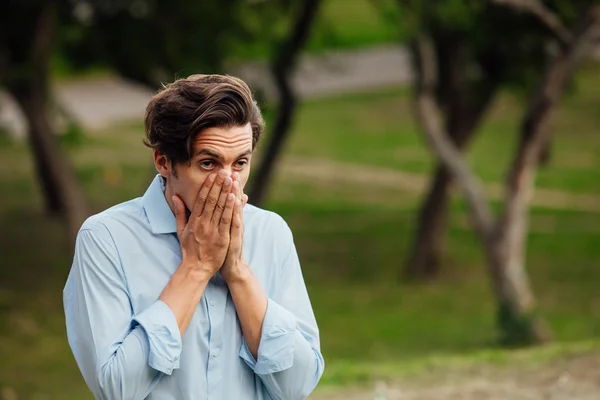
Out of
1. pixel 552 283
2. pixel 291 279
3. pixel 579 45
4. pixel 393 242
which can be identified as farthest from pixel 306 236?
pixel 291 279

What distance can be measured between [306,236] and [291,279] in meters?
14.8

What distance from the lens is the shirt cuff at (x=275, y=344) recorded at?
248 centimetres

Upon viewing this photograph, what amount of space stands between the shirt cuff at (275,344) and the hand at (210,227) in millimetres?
163

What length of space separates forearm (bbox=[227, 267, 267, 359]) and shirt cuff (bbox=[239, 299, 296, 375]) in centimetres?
1

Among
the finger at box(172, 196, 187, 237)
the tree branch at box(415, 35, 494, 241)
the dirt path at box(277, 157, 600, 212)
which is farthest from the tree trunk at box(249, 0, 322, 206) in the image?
the finger at box(172, 196, 187, 237)

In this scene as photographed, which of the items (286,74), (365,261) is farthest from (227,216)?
(365,261)

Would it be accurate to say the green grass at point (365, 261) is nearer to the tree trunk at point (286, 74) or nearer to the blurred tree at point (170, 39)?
the tree trunk at point (286, 74)

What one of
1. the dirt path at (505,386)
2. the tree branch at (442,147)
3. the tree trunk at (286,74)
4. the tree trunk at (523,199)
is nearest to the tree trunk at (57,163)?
the tree trunk at (286,74)

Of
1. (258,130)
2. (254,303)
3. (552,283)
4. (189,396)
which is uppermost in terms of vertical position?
(258,130)

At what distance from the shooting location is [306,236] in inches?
687

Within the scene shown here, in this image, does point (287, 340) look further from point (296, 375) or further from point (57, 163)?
point (57, 163)

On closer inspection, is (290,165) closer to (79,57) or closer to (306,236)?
(306,236)

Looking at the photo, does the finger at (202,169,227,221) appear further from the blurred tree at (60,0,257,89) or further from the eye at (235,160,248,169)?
the blurred tree at (60,0,257,89)

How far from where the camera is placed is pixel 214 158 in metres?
2.45
